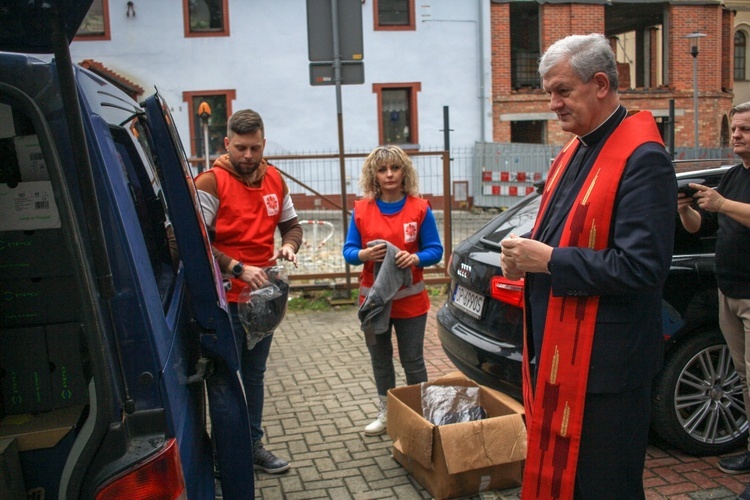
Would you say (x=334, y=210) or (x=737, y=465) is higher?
(x=334, y=210)

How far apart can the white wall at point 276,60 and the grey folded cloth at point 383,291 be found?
64.3ft

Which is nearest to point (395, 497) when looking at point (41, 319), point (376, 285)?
point (376, 285)

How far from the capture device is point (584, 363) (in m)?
2.44

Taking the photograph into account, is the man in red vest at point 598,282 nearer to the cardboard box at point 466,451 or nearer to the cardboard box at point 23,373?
the cardboard box at point 466,451

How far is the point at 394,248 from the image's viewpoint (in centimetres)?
443

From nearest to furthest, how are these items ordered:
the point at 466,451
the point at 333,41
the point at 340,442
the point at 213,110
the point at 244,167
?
the point at 466,451
the point at 244,167
the point at 340,442
the point at 333,41
the point at 213,110

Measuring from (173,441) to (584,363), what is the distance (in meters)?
1.29

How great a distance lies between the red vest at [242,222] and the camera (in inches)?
156

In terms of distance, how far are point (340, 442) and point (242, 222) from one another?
1.65 metres

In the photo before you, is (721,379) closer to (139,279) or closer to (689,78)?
(139,279)

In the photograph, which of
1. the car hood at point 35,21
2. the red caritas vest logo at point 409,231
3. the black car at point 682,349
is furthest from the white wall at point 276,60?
the car hood at point 35,21

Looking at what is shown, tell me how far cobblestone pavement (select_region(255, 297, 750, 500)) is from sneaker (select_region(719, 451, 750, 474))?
0.04 m

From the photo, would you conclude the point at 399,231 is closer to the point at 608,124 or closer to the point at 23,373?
the point at 608,124

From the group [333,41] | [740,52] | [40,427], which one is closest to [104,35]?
[333,41]
